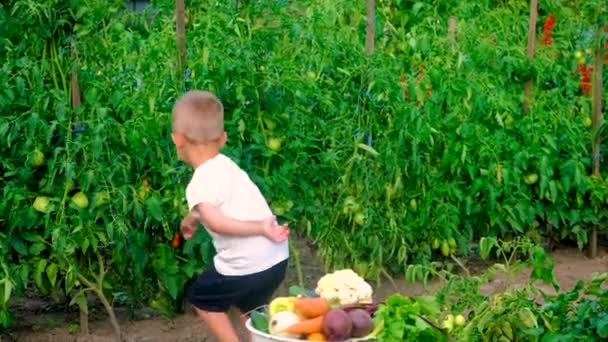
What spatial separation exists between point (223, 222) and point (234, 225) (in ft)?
0.15

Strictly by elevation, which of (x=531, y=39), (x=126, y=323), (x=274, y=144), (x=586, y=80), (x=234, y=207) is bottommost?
(x=126, y=323)

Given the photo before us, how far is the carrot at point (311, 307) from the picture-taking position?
13.1ft

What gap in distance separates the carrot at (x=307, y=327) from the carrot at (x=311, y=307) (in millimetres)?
38

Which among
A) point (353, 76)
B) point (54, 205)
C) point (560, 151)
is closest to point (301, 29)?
point (353, 76)

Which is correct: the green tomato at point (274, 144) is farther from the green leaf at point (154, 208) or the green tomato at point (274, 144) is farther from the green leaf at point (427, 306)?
the green leaf at point (427, 306)

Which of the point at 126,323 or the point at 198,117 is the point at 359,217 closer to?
the point at 126,323

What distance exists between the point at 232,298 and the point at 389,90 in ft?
6.05

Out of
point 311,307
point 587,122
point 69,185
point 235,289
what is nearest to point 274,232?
point 235,289

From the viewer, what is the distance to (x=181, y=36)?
5664mm

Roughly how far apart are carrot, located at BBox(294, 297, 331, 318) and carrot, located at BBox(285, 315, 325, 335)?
0.04 metres

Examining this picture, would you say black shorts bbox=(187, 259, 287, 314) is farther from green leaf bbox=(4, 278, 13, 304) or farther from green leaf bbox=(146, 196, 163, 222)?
green leaf bbox=(4, 278, 13, 304)

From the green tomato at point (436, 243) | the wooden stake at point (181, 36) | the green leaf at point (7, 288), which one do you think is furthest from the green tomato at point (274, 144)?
the green tomato at point (436, 243)

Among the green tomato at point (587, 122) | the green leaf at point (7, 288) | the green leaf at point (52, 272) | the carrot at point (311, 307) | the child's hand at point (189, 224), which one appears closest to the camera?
the carrot at point (311, 307)

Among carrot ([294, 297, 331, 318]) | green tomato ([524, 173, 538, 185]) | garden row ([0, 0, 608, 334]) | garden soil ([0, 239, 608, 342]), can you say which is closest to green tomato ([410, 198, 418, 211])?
garden row ([0, 0, 608, 334])
